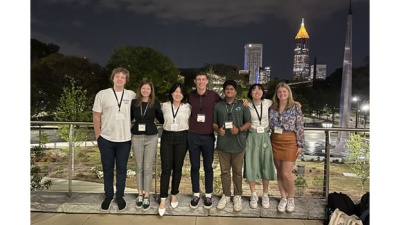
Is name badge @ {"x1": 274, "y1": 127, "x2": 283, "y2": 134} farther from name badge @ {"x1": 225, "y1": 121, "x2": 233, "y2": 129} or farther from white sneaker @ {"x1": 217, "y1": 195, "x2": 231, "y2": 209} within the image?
white sneaker @ {"x1": 217, "y1": 195, "x2": 231, "y2": 209}

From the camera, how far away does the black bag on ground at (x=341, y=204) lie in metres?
2.64

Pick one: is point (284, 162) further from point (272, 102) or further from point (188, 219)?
point (188, 219)

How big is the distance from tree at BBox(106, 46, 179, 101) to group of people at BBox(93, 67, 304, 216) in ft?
69.5

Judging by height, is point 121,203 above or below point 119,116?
below

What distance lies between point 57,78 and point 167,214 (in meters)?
22.3

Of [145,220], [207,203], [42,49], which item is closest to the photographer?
[145,220]

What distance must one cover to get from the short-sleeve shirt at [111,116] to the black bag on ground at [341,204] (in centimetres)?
214

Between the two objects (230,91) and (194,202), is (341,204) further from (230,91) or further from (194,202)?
(230,91)

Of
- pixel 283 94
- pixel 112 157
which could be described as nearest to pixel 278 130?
pixel 283 94

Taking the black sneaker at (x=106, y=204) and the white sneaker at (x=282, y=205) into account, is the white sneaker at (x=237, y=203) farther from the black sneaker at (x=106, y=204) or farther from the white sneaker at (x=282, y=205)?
the black sneaker at (x=106, y=204)

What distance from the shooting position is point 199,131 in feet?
8.64

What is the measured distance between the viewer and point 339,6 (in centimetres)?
4875

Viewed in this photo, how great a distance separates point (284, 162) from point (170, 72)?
74.9ft
